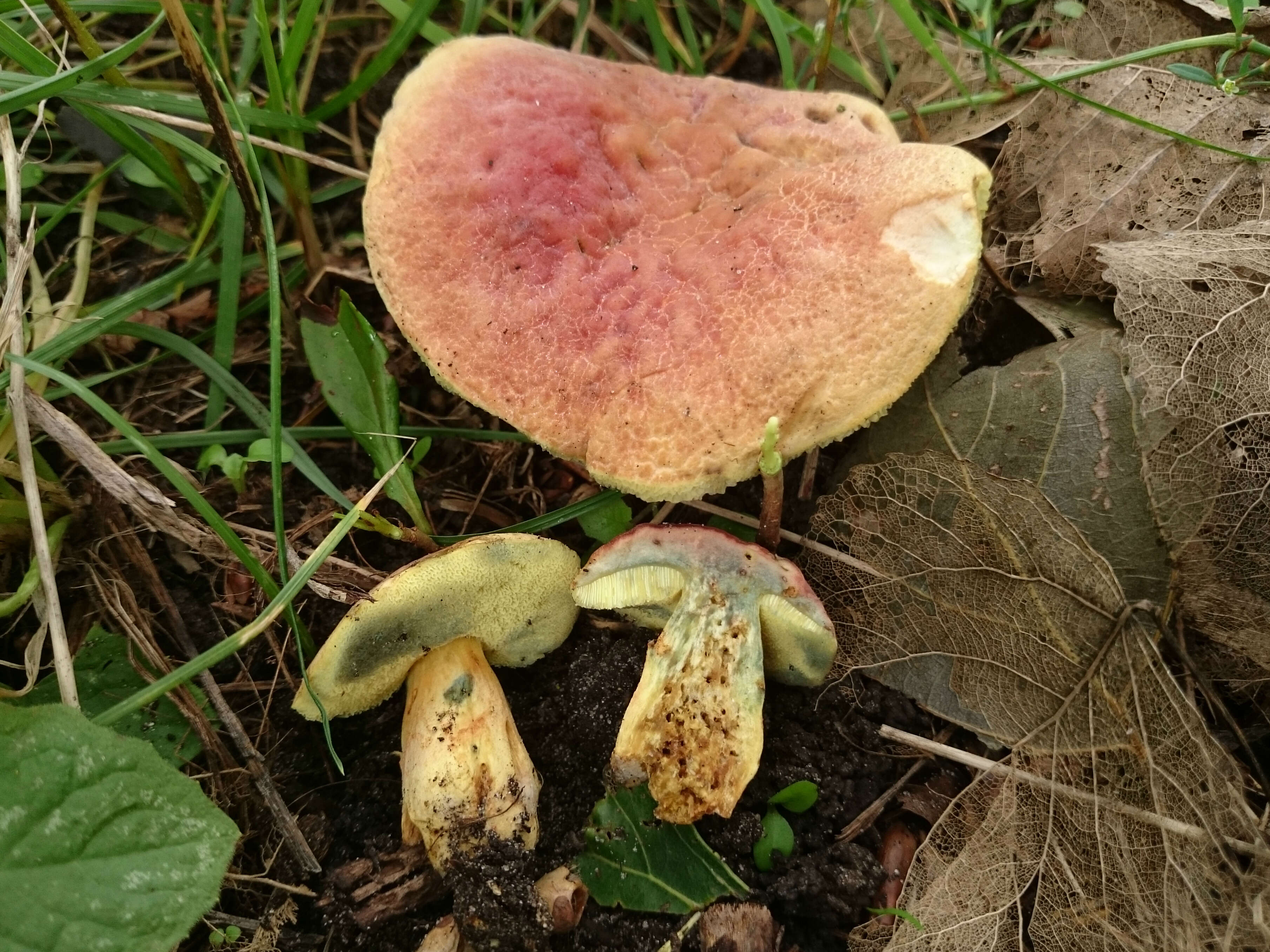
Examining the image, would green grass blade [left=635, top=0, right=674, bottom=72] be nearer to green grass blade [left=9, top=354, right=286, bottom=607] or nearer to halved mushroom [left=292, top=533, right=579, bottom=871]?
halved mushroom [left=292, top=533, right=579, bottom=871]

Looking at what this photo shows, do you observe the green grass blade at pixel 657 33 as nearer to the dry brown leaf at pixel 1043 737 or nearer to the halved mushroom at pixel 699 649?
the dry brown leaf at pixel 1043 737

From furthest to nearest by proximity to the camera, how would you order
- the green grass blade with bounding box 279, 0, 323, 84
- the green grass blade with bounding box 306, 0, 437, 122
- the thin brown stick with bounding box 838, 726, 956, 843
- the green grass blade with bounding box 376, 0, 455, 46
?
the green grass blade with bounding box 376, 0, 455, 46 < the green grass blade with bounding box 306, 0, 437, 122 < the green grass blade with bounding box 279, 0, 323, 84 < the thin brown stick with bounding box 838, 726, 956, 843

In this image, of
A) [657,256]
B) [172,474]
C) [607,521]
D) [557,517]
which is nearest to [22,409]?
[172,474]

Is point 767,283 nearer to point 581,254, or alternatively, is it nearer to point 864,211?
point 864,211

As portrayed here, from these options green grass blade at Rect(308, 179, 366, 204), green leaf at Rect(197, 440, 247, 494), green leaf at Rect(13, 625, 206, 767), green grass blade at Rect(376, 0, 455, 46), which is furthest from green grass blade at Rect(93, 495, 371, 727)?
green grass blade at Rect(376, 0, 455, 46)

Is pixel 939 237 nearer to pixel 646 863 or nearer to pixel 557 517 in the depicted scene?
pixel 557 517
